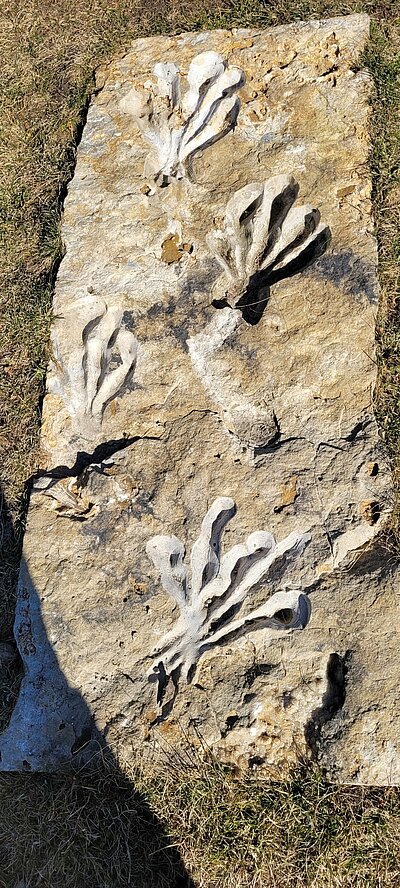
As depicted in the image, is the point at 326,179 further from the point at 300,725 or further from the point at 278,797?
the point at 278,797

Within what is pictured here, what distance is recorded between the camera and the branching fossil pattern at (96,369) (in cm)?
226

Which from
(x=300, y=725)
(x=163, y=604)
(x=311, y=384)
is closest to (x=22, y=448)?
(x=163, y=604)

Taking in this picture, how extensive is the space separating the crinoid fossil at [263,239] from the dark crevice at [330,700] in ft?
3.41

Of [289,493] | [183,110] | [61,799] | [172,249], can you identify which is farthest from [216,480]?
[183,110]

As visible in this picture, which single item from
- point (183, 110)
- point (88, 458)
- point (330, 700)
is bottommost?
point (330, 700)

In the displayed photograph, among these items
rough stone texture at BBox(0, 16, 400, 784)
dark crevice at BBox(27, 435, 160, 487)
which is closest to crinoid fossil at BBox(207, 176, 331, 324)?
rough stone texture at BBox(0, 16, 400, 784)

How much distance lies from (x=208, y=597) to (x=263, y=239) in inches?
44.6

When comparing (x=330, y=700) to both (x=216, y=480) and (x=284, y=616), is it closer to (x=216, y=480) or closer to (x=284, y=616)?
(x=284, y=616)

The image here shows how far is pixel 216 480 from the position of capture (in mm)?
2012

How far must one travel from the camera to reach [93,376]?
2291 mm

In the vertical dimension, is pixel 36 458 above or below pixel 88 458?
below

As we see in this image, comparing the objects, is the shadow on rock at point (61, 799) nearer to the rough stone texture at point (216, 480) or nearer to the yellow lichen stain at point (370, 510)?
the rough stone texture at point (216, 480)

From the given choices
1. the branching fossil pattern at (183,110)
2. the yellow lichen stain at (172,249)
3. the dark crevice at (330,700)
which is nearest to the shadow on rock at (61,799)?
the dark crevice at (330,700)

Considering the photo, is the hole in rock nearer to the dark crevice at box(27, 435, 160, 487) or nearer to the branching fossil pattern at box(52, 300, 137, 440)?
the dark crevice at box(27, 435, 160, 487)
